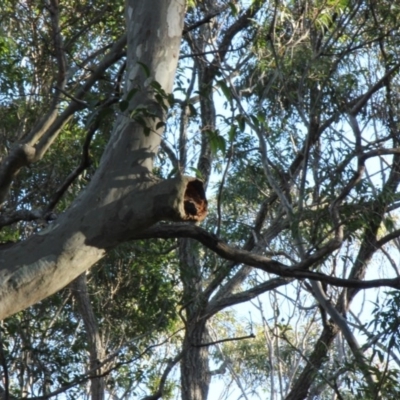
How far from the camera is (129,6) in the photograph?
9.70 feet

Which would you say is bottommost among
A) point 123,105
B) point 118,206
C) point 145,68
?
point 118,206

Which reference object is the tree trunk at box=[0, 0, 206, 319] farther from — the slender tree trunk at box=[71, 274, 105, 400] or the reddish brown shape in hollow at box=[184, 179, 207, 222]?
the slender tree trunk at box=[71, 274, 105, 400]

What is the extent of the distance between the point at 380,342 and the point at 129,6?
2.77 metres

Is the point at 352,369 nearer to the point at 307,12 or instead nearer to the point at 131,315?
the point at 307,12

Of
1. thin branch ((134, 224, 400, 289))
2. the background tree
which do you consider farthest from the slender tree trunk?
thin branch ((134, 224, 400, 289))

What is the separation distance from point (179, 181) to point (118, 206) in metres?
0.20

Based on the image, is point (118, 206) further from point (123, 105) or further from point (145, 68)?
point (145, 68)

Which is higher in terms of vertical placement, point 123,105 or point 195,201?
point 123,105

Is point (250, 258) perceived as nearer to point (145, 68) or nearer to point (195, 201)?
point (195, 201)

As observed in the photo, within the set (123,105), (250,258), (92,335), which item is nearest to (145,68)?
(123,105)

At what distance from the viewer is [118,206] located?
2479mm

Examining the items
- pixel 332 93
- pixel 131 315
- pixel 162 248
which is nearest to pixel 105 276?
pixel 131 315

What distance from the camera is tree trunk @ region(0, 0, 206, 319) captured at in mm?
2348

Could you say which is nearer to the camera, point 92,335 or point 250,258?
point 250,258
